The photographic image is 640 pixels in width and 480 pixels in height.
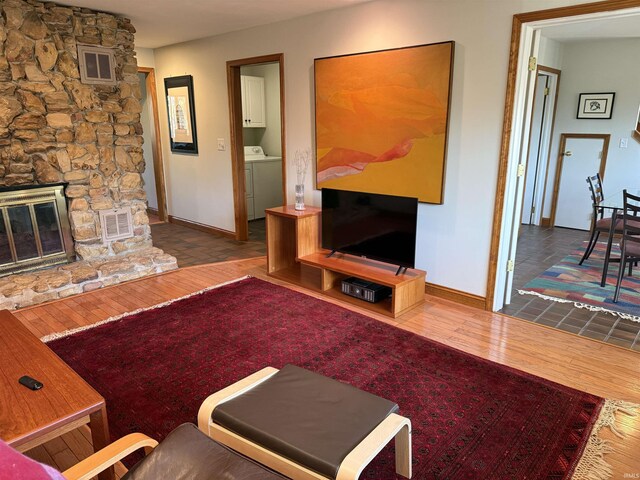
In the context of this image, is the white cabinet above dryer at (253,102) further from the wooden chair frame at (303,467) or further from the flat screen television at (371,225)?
the wooden chair frame at (303,467)

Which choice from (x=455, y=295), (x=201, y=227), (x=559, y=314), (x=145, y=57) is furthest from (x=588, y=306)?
(x=145, y=57)

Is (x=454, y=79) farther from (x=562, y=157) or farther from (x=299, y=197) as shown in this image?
(x=562, y=157)

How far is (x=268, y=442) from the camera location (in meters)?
1.55

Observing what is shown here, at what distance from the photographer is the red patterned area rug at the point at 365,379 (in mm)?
1952

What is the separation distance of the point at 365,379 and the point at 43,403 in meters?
1.58

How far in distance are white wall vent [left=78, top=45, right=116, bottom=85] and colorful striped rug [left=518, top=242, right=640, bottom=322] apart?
4.27 m

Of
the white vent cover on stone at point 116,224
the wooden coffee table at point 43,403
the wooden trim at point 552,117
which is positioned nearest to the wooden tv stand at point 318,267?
the white vent cover on stone at point 116,224

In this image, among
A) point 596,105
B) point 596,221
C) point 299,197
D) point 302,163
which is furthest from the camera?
point 596,105

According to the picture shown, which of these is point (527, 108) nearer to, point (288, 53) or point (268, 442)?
point (288, 53)

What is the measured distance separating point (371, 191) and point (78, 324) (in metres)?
2.56

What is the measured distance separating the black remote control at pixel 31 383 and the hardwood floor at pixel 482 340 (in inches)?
19.3

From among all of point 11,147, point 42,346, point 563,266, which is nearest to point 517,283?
point 563,266

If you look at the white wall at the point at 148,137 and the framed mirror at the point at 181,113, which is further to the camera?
the white wall at the point at 148,137

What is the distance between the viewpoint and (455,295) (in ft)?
11.9
